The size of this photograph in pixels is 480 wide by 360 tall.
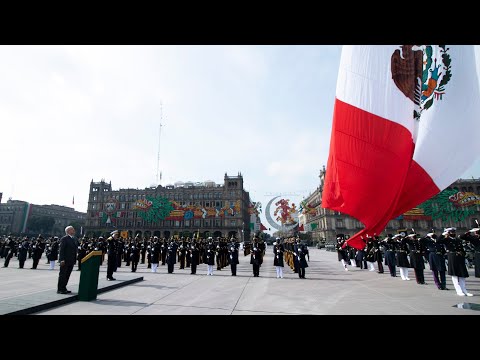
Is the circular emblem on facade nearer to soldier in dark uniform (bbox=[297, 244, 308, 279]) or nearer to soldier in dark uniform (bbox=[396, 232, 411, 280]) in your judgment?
soldier in dark uniform (bbox=[396, 232, 411, 280])

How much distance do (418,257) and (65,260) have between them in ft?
42.5

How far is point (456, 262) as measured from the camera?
814 centimetres

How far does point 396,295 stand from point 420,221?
75.7 meters

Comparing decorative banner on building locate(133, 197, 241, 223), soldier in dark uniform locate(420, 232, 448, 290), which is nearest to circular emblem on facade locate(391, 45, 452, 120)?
soldier in dark uniform locate(420, 232, 448, 290)

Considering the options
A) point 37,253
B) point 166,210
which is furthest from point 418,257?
point 166,210

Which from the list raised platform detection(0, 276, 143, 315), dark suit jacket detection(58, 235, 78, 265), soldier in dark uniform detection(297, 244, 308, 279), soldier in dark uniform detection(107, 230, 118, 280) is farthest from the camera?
soldier in dark uniform detection(297, 244, 308, 279)

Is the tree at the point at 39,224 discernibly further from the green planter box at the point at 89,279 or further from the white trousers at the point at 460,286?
the white trousers at the point at 460,286

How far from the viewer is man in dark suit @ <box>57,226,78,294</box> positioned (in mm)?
6887

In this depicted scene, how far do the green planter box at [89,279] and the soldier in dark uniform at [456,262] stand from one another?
11.0 meters

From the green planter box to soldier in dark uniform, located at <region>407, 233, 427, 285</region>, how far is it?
11856 millimetres

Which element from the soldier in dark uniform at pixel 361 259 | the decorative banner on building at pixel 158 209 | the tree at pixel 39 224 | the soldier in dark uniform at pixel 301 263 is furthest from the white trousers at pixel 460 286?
the tree at pixel 39 224

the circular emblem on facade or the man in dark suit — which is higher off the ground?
the circular emblem on facade
